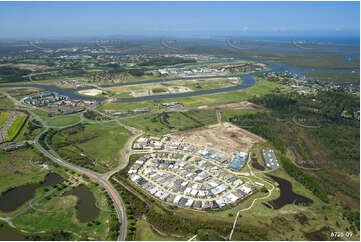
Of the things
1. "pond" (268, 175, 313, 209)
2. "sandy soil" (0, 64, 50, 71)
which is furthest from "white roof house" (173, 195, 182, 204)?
"sandy soil" (0, 64, 50, 71)

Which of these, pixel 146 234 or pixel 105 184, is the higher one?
pixel 105 184

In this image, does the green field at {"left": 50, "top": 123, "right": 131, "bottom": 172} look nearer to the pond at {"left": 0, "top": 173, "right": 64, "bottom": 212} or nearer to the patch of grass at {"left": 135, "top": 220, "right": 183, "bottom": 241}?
the pond at {"left": 0, "top": 173, "right": 64, "bottom": 212}

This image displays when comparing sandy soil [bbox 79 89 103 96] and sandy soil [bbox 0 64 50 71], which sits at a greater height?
sandy soil [bbox 0 64 50 71]

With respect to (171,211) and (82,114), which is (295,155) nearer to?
(171,211)

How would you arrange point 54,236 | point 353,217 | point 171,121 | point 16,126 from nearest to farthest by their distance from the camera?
1. point 54,236
2. point 353,217
3. point 16,126
4. point 171,121

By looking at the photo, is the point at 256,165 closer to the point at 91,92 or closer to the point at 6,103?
the point at 91,92

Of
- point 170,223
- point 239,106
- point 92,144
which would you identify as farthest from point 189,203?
point 239,106
